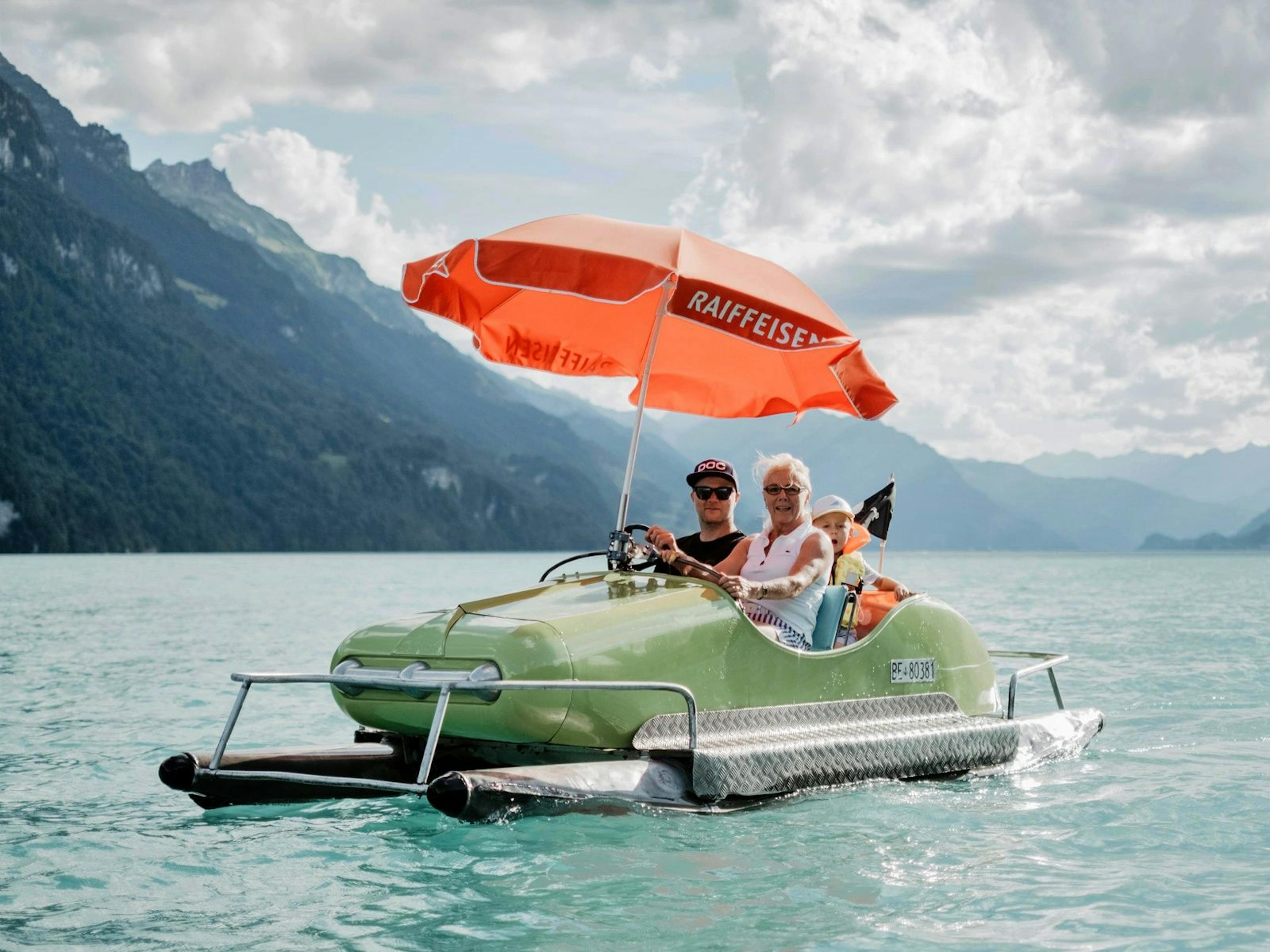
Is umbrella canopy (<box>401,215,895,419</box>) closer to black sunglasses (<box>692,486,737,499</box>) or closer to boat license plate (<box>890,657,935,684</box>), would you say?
black sunglasses (<box>692,486,737,499</box>)

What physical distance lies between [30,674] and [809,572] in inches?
533

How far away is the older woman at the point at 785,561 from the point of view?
8.20 meters

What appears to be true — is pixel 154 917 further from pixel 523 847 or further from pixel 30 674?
pixel 30 674

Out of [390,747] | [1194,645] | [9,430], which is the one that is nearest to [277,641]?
[1194,645]

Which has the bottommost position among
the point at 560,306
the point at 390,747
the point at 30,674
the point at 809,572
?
the point at 30,674

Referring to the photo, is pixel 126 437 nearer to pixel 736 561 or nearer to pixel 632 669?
pixel 736 561

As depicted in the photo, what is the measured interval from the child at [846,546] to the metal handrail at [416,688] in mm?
2319

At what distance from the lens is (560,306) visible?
31.5 feet

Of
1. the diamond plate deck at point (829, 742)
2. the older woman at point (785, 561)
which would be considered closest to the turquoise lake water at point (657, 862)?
the diamond plate deck at point (829, 742)

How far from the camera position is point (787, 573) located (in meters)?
8.34

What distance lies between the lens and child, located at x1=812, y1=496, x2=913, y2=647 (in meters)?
9.29

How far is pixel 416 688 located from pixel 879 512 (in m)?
4.55

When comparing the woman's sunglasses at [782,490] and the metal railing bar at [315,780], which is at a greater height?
the woman's sunglasses at [782,490]

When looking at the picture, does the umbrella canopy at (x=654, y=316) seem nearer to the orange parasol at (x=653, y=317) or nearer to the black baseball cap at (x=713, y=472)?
the orange parasol at (x=653, y=317)
